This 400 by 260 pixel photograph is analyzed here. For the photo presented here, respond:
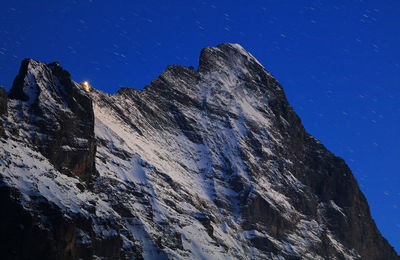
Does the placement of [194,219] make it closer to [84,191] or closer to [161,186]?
[161,186]

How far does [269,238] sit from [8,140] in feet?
257

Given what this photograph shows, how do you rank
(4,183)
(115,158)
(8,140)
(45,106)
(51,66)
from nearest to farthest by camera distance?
(4,183) → (8,140) → (45,106) → (51,66) → (115,158)

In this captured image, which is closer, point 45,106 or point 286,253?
point 45,106

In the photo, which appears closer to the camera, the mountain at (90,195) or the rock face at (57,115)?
the mountain at (90,195)

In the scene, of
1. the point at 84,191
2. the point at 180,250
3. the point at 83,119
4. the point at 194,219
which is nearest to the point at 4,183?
the point at 84,191

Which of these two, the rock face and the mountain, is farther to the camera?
the rock face

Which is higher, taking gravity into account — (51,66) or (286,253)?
(51,66)

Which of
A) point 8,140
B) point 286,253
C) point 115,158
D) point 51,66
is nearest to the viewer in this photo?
point 8,140

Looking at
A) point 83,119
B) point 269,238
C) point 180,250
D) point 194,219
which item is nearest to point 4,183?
point 83,119

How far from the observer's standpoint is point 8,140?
14038 centimetres

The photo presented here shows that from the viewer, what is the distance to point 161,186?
182750 millimetres

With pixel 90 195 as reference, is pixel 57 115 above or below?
above

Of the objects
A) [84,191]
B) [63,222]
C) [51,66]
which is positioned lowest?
[63,222]

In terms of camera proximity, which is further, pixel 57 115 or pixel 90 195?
pixel 57 115
